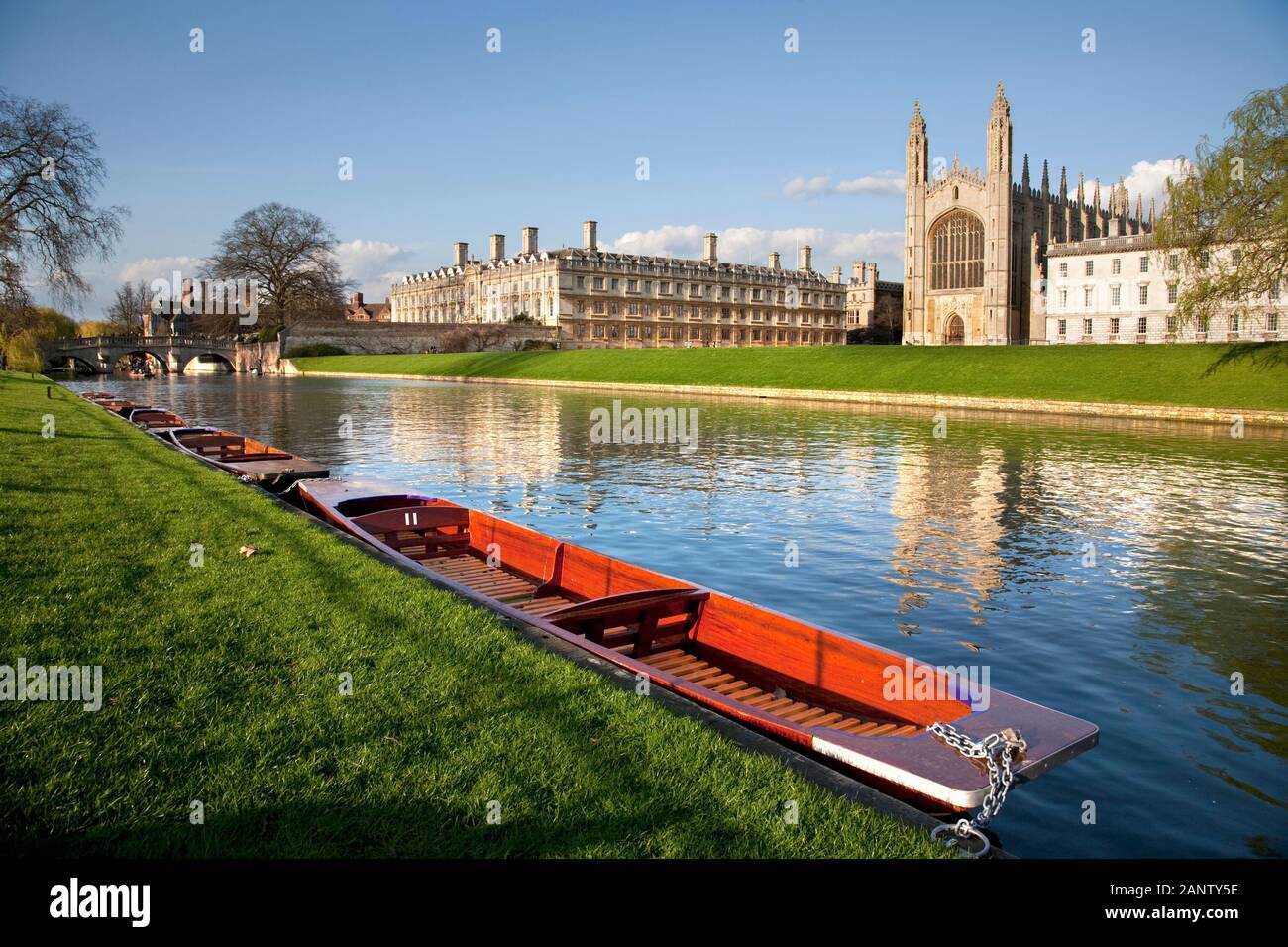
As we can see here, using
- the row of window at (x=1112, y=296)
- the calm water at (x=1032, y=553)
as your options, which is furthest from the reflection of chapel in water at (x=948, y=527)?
the row of window at (x=1112, y=296)

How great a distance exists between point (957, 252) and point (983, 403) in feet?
135

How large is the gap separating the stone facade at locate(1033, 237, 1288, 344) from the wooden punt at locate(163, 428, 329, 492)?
53.8m

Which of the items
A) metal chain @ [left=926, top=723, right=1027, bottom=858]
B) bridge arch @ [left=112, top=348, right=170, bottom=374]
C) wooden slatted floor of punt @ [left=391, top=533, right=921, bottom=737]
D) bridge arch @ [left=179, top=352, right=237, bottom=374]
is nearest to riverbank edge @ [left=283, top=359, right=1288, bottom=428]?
wooden slatted floor of punt @ [left=391, top=533, right=921, bottom=737]

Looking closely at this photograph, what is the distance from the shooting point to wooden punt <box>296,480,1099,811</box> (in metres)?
4.35

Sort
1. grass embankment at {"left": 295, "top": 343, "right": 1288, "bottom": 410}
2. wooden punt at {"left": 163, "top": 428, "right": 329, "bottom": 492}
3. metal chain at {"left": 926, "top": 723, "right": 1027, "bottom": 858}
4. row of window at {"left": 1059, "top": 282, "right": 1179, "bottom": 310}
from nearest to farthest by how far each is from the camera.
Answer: metal chain at {"left": 926, "top": 723, "right": 1027, "bottom": 858}
wooden punt at {"left": 163, "top": 428, "right": 329, "bottom": 492}
grass embankment at {"left": 295, "top": 343, "right": 1288, "bottom": 410}
row of window at {"left": 1059, "top": 282, "right": 1179, "bottom": 310}

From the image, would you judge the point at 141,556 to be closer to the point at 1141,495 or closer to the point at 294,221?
the point at 1141,495

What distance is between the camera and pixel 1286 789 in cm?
527

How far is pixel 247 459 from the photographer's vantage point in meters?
17.0

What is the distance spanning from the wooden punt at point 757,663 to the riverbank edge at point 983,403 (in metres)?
28.7

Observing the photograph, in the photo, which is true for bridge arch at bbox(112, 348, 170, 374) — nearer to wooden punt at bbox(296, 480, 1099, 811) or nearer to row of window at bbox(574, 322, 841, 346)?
row of window at bbox(574, 322, 841, 346)

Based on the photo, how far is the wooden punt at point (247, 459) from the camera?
14.7 meters
